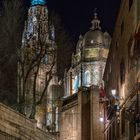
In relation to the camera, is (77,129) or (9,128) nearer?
(9,128)

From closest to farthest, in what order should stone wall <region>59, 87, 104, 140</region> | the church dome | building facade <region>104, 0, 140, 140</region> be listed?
building facade <region>104, 0, 140, 140</region>
stone wall <region>59, 87, 104, 140</region>
the church dome

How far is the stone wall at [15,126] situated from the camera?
1048 inches

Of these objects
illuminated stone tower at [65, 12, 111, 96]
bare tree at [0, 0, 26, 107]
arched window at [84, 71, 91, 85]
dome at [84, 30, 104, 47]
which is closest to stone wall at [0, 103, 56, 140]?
bare tree at [0, 0, 26, 107]

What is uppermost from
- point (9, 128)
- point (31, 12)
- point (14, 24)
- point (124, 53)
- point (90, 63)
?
point (31, 12)

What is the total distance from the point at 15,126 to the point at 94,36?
86767 millimetres

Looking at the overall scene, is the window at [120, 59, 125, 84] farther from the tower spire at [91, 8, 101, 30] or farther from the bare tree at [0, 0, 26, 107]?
the tower spire at [91, 8, 101, 30]

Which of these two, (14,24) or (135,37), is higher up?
(14,24)

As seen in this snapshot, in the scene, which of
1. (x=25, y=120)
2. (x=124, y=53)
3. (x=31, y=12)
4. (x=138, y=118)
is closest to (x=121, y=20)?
(x=124, y=53)

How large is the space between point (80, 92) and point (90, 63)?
6080 centimetres

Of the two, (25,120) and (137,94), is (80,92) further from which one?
(137,94)

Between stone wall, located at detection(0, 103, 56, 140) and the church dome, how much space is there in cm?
8015

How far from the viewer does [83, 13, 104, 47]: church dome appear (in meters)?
114

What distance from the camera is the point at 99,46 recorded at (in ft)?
379

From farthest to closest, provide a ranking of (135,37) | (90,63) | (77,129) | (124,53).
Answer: (90,63)
(77,129)
(124,53)
(135,37)
